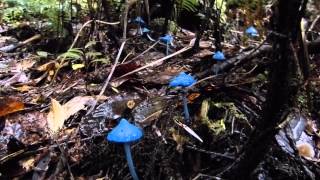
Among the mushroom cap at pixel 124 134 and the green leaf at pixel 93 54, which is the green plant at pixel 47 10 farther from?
the mushroom cap at pixel 124 134

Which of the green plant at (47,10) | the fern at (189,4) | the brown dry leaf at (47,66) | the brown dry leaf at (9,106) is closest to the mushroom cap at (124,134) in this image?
the brown dry leaf at (9,106)

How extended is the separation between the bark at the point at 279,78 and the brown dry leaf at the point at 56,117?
115 centimetres

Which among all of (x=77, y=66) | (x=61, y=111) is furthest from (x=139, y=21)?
(x=61, y=111)

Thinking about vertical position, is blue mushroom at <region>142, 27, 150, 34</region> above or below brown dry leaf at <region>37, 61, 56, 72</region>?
above

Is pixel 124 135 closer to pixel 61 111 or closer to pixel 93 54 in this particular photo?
pixel 61 111

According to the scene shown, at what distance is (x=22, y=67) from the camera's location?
→ 11.3 feet

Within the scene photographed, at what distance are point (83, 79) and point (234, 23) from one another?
7.60ft

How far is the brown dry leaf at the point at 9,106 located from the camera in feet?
8.34

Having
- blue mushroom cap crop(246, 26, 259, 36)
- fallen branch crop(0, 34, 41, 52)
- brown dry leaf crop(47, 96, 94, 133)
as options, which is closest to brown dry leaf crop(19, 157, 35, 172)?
brown dry leaf crop(47, 96, 94, 133)

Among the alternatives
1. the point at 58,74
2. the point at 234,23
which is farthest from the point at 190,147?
the point at 234,23

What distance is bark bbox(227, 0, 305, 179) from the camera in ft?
4.16

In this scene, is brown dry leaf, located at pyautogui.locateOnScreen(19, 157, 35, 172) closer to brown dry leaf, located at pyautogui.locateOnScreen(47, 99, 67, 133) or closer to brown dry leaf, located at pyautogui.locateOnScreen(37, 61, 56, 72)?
brown dry leaf, located at pyautogui.locateOnScreen(47, 99, 67, 133)

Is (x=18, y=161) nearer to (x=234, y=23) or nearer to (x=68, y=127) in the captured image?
(x=68, y=127)

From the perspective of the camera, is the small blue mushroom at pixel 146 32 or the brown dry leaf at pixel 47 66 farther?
the small blue mushroom at pixel 146 32
